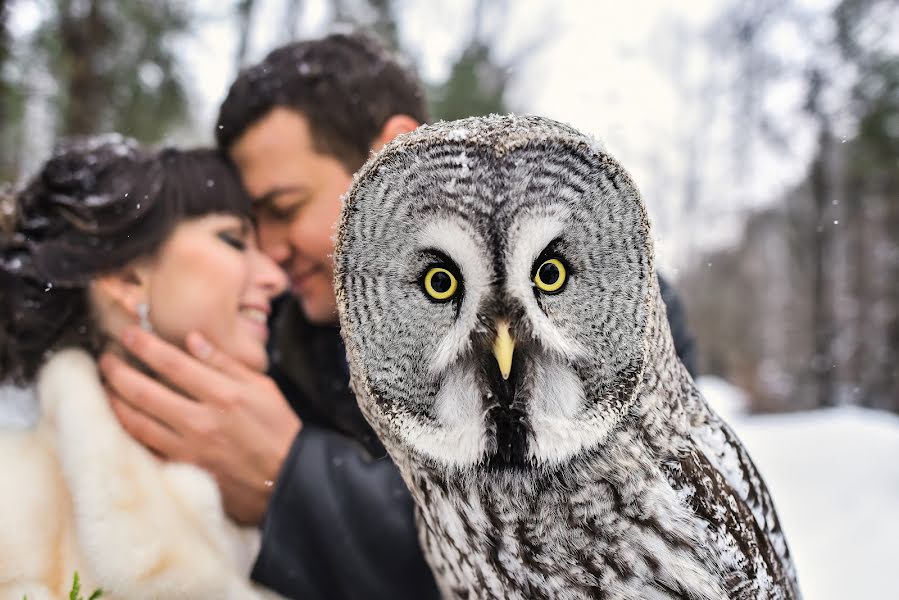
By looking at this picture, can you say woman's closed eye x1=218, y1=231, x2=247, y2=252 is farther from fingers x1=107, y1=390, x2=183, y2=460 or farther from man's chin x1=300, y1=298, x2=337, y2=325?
fingers x1=107, y1=390, x2=183, y2=460

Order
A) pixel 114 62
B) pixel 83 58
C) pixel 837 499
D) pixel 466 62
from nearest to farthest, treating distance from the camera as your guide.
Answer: pixel 837 499 < pixel 466 62 < pixel 83 58 < pixel 114 62

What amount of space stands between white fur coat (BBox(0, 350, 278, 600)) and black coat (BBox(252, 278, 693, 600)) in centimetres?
9

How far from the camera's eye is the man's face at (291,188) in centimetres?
136

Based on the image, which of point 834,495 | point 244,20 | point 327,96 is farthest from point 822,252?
point 327,96

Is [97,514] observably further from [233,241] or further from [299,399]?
[233,241]

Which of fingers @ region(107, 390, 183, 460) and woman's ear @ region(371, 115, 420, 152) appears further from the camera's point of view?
fingers @ region(107, 390, 183, 460)

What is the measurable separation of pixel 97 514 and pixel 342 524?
451 millimetres

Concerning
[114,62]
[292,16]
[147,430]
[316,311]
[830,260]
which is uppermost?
[830,260]

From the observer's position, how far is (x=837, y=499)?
2307 millimetres

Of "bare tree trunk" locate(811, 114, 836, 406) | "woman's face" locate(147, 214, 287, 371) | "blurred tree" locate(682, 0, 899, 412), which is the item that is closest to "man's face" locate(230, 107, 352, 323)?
"woman's face" locate(147, 214, 287, 371)

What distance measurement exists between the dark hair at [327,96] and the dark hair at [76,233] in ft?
0.60

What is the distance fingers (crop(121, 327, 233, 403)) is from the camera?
4.16 feet

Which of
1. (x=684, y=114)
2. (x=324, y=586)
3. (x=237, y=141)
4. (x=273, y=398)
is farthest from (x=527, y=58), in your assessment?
(x=684, y=114)

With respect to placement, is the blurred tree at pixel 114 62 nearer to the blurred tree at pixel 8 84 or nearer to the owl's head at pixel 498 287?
the blurred tree at pixel 8 84
